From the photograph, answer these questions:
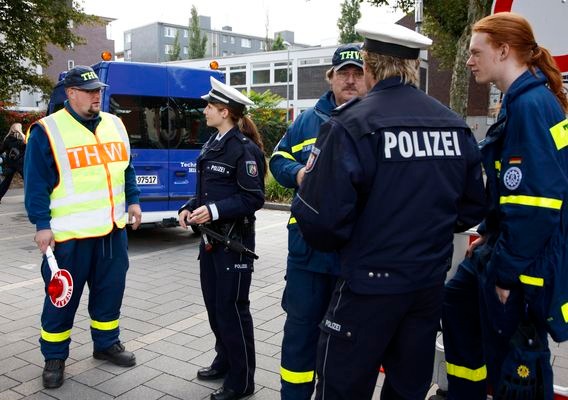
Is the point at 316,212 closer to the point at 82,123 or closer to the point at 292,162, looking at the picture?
the point at 292,162

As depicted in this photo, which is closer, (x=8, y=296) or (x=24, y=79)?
(x=8, y=296)

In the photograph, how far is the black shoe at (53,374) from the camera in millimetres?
3525

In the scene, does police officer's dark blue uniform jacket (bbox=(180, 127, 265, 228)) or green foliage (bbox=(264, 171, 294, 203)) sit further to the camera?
green foliage (bbox=(264, 171, 294, 203))

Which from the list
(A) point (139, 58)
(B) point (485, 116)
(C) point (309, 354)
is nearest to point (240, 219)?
(C) point (309, 354)

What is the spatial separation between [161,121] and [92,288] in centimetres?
447

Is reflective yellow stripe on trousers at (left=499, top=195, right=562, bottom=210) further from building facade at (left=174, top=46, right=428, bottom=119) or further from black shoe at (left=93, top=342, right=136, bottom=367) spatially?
building facade at (left=174, top=46, right=428, bottom=119)

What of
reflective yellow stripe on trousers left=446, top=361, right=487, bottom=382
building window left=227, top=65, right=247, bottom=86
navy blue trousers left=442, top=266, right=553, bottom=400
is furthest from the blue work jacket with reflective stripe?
building window left=227, top=65, right=247, bottom=86

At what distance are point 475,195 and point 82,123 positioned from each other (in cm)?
277

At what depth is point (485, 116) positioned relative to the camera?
3281 cm

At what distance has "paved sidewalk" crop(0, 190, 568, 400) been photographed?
355 cm

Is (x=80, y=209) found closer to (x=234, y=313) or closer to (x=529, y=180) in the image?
(x=234, y=313)

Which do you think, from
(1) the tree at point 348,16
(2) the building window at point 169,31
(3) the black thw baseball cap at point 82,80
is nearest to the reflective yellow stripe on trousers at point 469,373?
(3) the black thw baseball cap at point 82,80

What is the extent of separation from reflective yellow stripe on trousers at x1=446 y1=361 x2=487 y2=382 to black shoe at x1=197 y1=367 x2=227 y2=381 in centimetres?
156

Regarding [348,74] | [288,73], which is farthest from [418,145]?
[288,73]
